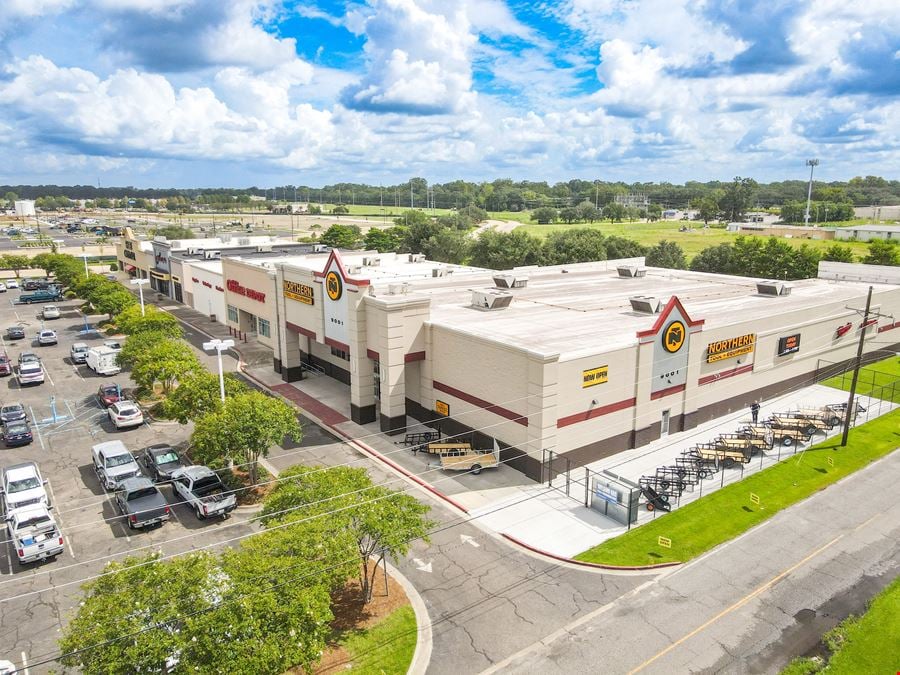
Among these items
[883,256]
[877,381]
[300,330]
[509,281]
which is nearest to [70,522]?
[300,330]

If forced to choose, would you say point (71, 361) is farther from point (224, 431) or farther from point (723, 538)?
point (723, 538)

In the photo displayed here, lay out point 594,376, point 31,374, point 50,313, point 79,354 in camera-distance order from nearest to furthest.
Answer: point 594,376 < point 31,374 < point 79,354 < point 50,313

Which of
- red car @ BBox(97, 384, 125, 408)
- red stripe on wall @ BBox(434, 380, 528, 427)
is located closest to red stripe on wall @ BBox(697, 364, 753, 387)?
red stripe on wall @ BBox(434, 380, 528, 427)

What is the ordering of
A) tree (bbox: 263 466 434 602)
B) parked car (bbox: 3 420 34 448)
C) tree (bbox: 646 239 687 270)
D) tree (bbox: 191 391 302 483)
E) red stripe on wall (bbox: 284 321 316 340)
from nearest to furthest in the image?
tree (bbox: 263 466 434 602) → tree (bbox: 191 391 302 483) → parked car (bbox: 3 420 34 448) → red stripe on wall (bbox: 284 321 316 340) → tree (bbox: 646 239 687 270)

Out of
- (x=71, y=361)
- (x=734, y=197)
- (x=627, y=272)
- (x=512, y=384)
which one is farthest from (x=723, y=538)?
(x=734, y=197)

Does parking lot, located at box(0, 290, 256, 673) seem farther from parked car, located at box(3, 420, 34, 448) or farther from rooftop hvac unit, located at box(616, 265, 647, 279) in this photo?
rooftop hvac unit, located at box(616, 265, 647, 279)

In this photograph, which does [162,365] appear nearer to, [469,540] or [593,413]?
[469,540]
